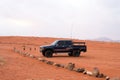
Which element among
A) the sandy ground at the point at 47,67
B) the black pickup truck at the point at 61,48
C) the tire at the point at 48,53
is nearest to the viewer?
the sandy ground at the point at 47,67

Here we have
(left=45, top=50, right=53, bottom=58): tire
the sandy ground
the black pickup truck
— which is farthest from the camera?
the black pickup truck

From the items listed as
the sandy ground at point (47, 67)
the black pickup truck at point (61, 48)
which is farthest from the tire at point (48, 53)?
the sandy ground at point (47, 67)

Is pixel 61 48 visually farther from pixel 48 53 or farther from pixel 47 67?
pixel 47 67

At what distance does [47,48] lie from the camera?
1259 inches

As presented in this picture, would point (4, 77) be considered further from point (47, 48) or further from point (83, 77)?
point (47, 48)

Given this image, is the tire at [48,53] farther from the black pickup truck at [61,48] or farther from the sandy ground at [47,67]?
the sandy ground at [47,67]

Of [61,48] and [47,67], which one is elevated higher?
[61,48]

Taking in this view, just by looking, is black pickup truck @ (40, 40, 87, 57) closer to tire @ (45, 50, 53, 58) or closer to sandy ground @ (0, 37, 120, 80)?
tire @ (45, 50, 53, 58)

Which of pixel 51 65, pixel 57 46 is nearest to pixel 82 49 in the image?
pixel 57 46

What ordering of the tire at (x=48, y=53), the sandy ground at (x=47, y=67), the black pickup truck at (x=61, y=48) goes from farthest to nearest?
the black pickup truck at (x=61, y=48), the tire at (x=48, y=53), the sandy ground at (x=47, y=67)

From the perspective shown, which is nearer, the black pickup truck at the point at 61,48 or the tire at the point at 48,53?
the tire at the point at 48,53

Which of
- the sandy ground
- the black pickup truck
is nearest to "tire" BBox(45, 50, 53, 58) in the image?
the black pickup truck

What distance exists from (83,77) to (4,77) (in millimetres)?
4192

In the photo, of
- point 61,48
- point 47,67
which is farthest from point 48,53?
point 47,67
